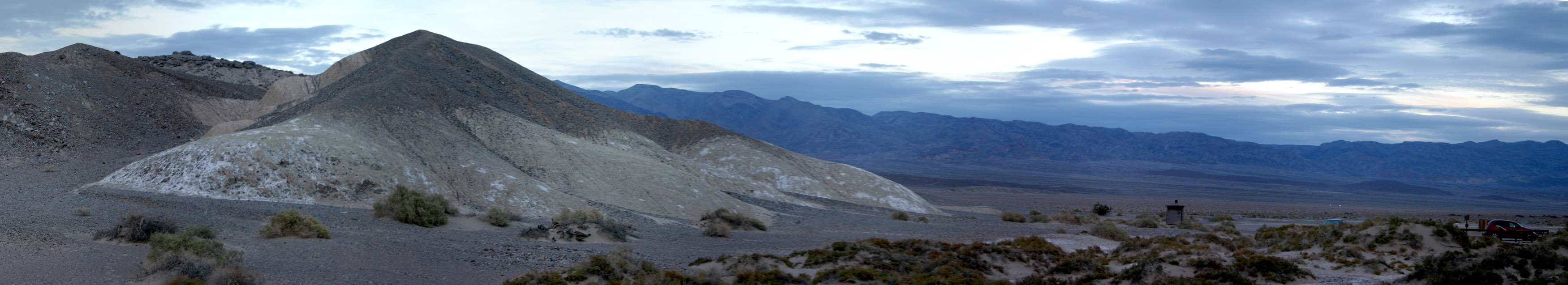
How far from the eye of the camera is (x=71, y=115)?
112 feet

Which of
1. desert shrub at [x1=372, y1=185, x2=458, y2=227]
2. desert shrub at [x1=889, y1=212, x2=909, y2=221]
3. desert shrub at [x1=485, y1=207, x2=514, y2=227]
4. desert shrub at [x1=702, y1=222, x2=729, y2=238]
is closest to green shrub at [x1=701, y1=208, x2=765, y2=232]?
desert shrub at [x1=702, y1=222, x2=729, y2=238]

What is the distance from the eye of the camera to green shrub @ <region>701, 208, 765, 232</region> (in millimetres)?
27297

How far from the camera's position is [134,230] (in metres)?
13.2

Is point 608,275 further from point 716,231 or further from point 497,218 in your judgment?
point 716,231

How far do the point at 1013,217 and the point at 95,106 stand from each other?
42382 millimetres

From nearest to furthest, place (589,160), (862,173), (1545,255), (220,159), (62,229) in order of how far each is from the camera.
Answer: (1545,255) → (62,229) → (220,159) → (589,160) → (862,173)

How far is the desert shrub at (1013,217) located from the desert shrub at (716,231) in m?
18.3

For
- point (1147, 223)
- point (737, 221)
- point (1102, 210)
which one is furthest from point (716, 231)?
point (1102, 210)

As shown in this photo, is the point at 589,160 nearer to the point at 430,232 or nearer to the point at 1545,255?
the point at 430,232

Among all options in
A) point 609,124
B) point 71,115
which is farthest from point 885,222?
point 71,115

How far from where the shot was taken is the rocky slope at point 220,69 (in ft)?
193

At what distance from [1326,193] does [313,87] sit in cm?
11680

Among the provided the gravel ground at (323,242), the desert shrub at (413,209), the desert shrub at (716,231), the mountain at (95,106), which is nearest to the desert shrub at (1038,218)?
the gravel ground at (323,242)

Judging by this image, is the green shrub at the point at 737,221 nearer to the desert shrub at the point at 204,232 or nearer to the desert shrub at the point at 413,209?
the desert shrub at the point at 413,209
